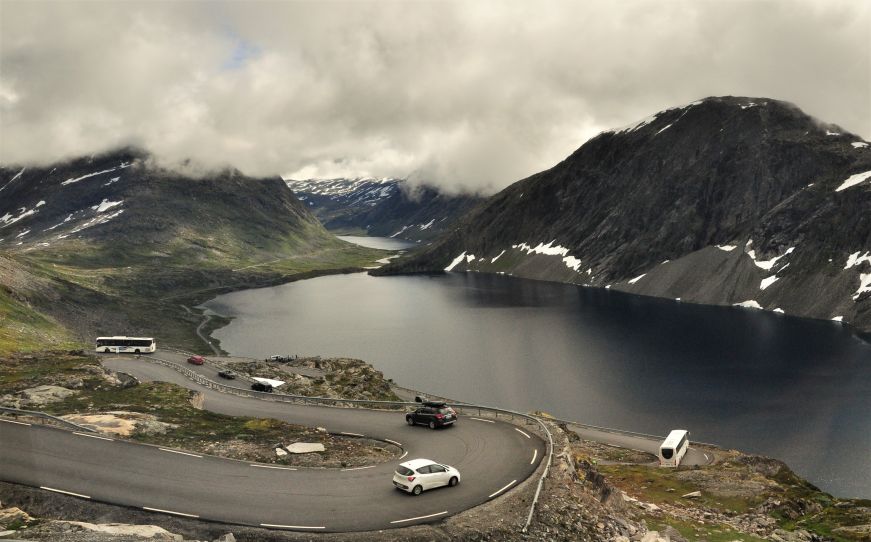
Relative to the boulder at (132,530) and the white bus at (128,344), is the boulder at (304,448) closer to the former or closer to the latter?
the boulder at (132,530)

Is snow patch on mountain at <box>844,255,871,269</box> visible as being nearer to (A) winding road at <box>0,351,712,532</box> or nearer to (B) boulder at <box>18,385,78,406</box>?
(A) winding road at <box>0,351,712,532</box>

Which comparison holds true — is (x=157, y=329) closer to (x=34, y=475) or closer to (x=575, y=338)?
(x=575, y=338)

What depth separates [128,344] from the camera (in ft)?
347


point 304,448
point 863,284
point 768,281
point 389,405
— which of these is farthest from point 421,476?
point 768,281

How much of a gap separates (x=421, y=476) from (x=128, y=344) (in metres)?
89.7

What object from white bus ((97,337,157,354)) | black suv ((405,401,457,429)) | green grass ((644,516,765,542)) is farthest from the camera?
white bus ((97,337,157,354))

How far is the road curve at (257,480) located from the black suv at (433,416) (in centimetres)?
268

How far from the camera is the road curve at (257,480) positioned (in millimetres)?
29453

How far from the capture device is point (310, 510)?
2981 centimetres

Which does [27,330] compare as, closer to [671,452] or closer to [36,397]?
[36,397]

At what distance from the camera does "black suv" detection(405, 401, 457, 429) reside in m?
45.6

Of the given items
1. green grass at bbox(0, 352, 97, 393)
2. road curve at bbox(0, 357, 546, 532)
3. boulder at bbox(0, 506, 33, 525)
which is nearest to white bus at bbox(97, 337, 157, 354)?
green grass at bbox(0, 352, 97, 393)

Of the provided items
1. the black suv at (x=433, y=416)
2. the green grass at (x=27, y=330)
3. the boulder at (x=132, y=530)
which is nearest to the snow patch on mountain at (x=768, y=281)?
the black suv at (x=433, y=416)

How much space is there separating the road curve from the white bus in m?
69.8
